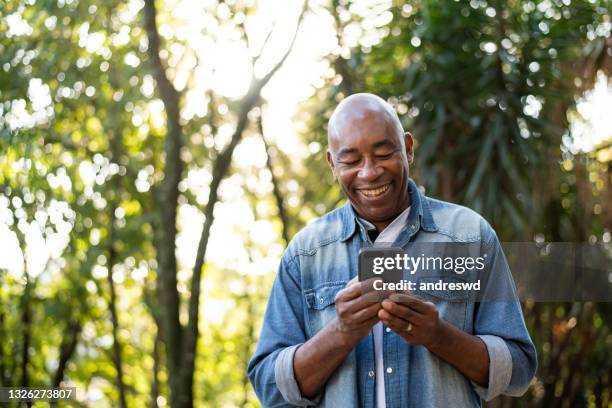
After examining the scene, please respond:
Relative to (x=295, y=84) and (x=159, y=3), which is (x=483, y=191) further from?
(x=159, y=3)

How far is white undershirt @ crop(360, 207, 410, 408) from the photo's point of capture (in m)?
1.64

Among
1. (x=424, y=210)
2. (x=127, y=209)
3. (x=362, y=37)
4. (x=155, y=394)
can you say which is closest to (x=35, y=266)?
(x=127, y=209)

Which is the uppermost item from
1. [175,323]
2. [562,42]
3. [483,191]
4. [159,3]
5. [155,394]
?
[159,3]

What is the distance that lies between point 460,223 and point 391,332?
280 millimetres

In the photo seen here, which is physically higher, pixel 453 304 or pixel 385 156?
pixel 385 156

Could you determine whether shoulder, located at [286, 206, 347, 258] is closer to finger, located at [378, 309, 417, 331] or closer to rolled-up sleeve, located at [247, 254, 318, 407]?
rolled-up sleeve, located at [247, 254, 318, 407]

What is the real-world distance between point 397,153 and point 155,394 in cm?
509

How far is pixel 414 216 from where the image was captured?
68.7 inches

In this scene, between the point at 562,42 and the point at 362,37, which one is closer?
the point at 562,42

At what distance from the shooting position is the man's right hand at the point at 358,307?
1.48 metres

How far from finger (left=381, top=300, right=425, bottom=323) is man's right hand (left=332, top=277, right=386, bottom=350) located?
23 millimetres

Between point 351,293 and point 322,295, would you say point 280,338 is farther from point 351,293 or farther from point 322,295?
point 351,293

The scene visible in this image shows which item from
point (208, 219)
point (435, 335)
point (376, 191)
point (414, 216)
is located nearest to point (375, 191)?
point (376, 191)

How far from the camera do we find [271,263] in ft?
25.0
